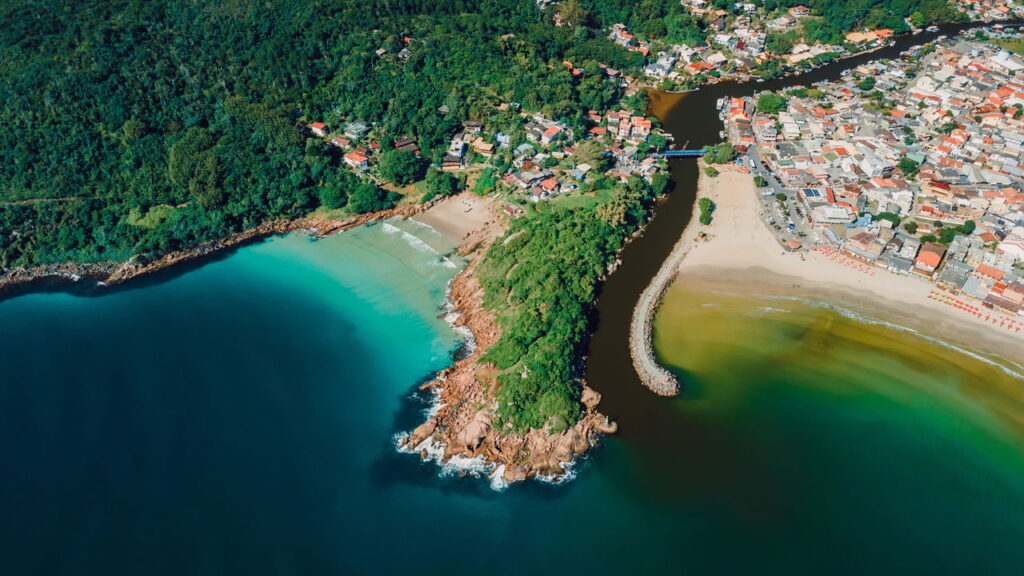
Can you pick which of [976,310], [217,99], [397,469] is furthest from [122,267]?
[976,310]

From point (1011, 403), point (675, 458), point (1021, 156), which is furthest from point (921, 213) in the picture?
point (675, 458)

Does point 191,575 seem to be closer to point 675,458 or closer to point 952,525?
point 675,458

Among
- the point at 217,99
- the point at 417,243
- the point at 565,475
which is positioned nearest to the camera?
the point at 565,475

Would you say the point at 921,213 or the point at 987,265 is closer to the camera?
the point at 987,265

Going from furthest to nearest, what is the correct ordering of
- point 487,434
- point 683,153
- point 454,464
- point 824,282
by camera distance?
point 683,153 → point 824,282 → point 487,434 → point 454,464

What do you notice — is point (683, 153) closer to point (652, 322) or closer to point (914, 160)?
point (914, 160)

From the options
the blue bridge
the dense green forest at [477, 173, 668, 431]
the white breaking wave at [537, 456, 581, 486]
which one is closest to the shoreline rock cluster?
the white breaking wave at [537, 456, 581, 486]
